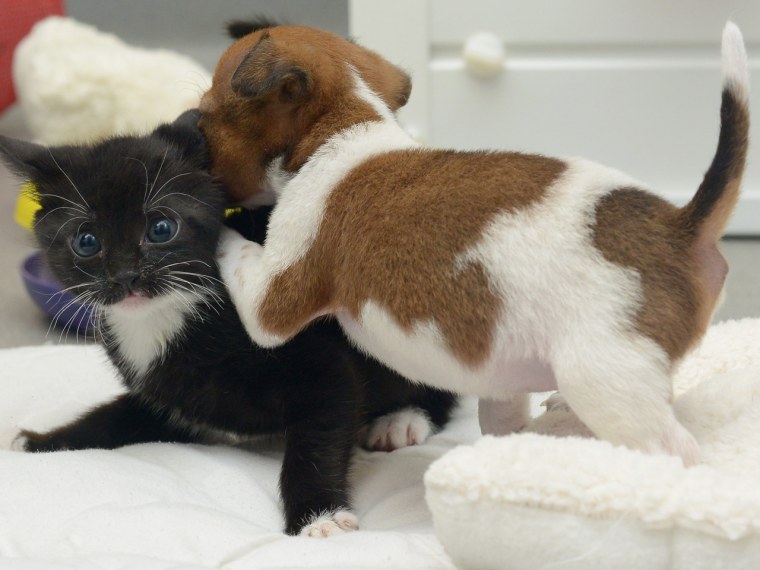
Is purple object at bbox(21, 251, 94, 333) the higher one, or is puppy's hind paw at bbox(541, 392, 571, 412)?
puppy's hind paw at bbox(541, 392, 571, 412)

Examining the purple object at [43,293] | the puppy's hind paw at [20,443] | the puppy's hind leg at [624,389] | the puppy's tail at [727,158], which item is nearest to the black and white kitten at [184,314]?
the puppy's hind paw at [20,443]

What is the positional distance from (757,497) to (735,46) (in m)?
0.44

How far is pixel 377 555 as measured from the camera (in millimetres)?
1033

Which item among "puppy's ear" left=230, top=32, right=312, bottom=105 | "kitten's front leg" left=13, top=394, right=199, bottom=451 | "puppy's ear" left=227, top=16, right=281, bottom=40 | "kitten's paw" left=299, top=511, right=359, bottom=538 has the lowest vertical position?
"kitten's front leg" left=13, top=394, right=199, bottom=451

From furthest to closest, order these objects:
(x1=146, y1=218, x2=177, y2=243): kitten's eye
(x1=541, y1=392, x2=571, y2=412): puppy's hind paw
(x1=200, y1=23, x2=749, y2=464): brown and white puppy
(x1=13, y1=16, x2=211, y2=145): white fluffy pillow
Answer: (x1=13, y1=16, x2=211, y2=145): white fluffy pillow
(x1=541, y1=392, x2=571, y2=412): puppy's hind paw
(x1=146, y1=218, x2=177, y2=243): kitten's eye
(x1=200, y1=23, x2=749, y2=464): brown and white puppy

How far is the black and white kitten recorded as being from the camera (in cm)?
119

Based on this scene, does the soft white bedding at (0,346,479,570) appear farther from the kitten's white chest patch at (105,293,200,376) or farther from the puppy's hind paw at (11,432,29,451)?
the kitten's white chest patch at (105,293,200,376)

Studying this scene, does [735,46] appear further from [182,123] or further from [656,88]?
[656,88]

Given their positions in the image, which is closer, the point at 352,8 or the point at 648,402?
the point at 648,402

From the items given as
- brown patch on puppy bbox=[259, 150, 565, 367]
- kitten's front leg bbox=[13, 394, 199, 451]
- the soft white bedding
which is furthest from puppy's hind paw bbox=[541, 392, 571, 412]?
kitten's front leg bbox=[13, 394, 199, 451]

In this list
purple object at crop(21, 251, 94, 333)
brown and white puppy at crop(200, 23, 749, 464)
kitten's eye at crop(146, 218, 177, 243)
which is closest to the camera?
brown and white puppy at crop(200, 23, 749, 464)

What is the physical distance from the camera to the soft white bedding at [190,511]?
104 centimetres

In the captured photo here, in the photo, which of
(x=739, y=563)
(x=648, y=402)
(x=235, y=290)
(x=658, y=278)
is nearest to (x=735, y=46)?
(x=658, y=278)

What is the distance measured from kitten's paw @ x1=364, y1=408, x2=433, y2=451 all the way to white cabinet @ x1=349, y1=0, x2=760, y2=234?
1.53 meters
